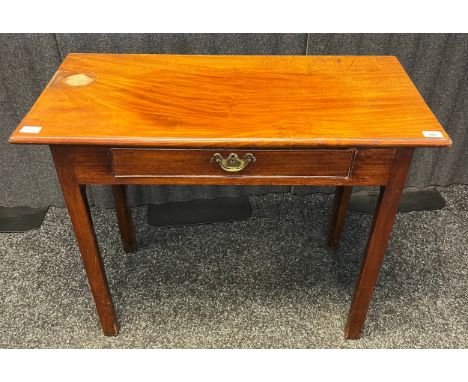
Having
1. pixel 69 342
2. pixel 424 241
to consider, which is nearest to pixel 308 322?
pixel 424 241

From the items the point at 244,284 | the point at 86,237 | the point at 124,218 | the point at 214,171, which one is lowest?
the point at 244,284

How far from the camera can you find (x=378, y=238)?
113cm

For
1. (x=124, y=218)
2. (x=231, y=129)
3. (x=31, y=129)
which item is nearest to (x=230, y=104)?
(x=231, y=129)

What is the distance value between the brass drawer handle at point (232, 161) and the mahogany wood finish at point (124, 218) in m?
0.52

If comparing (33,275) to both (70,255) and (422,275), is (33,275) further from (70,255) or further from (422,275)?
(422,275)

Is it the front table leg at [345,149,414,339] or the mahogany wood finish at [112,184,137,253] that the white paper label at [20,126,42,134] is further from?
the front table leg at [345,149,414,339]

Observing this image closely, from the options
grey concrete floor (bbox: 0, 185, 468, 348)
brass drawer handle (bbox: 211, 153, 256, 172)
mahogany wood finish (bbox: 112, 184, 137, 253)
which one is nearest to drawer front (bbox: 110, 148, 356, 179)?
brass drawer handle (bbox: 211, 153, 256, 172)

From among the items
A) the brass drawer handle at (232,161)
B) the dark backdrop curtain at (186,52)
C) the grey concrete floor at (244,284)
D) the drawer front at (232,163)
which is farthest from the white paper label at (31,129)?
the grey concrete floor at (244,284)

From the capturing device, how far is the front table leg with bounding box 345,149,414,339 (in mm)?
1015

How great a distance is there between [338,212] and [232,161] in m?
0.65

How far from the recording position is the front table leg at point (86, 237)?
1.02 meters

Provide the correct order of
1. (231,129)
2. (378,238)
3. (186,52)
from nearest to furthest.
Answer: (231,129) → (378,238) → (186,52)

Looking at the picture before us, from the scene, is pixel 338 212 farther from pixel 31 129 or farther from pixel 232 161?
pixel 31 129

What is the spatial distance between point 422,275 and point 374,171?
682 millimetres
